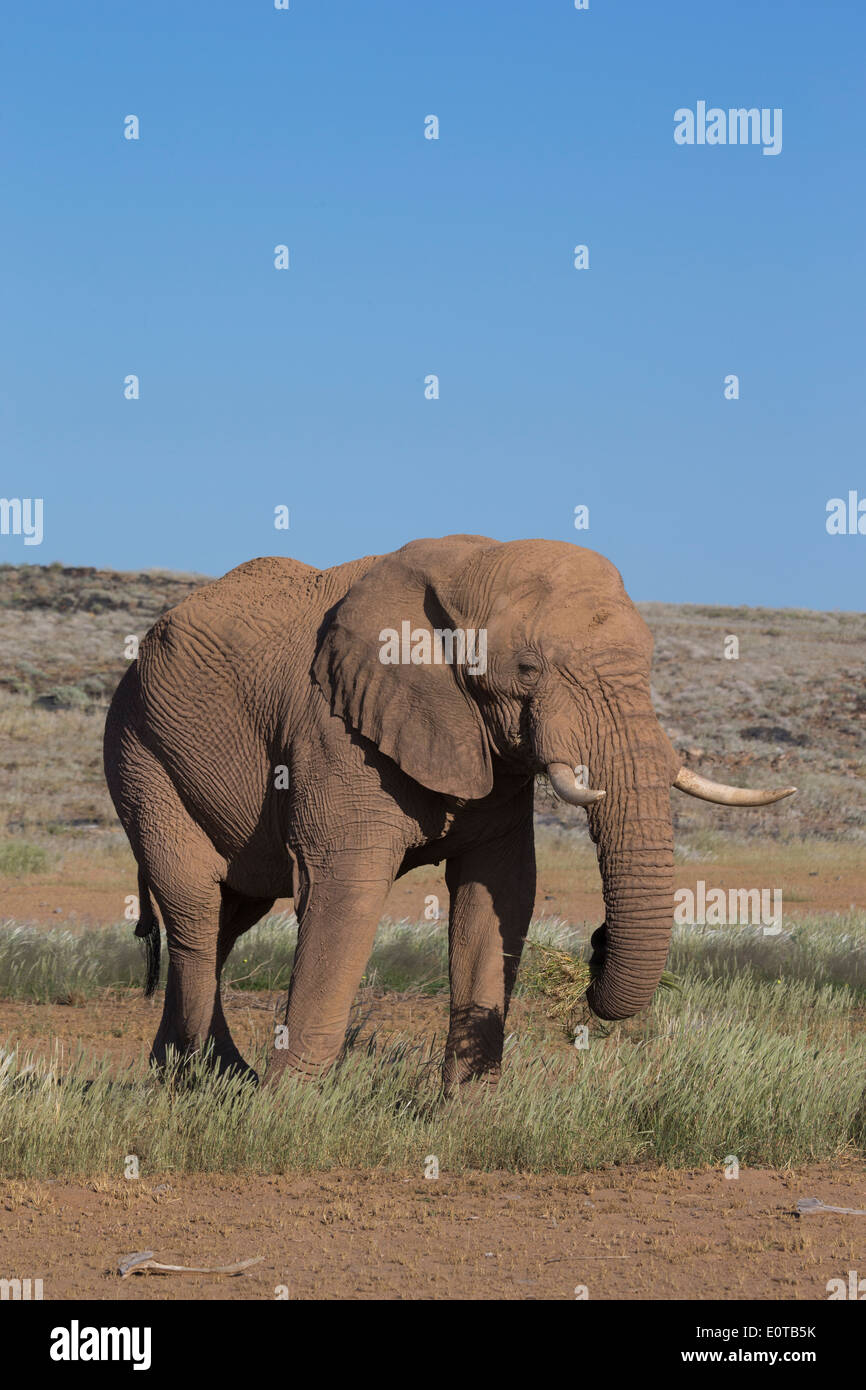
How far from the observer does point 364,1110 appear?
7922mm

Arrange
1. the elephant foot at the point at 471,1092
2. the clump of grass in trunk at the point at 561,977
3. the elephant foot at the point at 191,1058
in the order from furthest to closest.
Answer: the elephant foot at the point at 191,1058 → the elephant foot at the point at 471,1092 → the clump of grass in trunk at the point at 561,977

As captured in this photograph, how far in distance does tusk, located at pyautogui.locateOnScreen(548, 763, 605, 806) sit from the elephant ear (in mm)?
570

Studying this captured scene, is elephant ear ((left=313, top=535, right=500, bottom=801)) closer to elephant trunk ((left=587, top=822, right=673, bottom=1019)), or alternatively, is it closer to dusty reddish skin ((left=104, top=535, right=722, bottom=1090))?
dusty reddish skin ((left=104, top=535, right=722, bottom=1090))

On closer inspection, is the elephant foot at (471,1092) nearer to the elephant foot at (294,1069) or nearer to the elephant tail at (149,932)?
the elephant foot at (294,1069)

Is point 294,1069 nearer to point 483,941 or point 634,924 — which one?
point 483,941

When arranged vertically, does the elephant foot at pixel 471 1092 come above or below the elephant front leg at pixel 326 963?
below

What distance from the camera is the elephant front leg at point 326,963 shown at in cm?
796

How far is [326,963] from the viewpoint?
26.1 feet

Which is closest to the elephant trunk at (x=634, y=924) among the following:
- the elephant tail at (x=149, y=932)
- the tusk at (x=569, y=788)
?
the tusk at (x=569, y=788)

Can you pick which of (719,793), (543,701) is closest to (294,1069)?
(543,701)

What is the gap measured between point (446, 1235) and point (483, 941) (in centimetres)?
216

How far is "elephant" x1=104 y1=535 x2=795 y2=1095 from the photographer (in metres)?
7.53

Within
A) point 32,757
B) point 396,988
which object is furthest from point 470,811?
point 32,757

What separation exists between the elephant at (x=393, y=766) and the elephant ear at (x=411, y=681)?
10 mm
